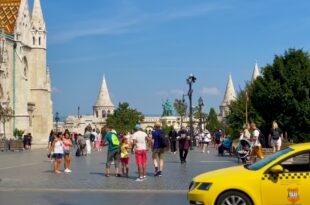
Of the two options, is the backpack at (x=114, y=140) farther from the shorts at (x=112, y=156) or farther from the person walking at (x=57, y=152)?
the person walking at (x=57, y=152)

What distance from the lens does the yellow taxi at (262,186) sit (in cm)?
953

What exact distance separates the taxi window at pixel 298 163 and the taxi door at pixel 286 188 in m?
0.33

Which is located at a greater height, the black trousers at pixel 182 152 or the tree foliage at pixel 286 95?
the tree foliage at pixel 286 95

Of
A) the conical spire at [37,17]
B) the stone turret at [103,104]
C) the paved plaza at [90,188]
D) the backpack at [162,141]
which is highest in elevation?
the conical spire at [37,17]

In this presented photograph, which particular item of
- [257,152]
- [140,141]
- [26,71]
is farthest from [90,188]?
[26,71]

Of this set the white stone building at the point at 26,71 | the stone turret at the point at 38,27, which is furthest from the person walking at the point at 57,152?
the stone turret at the point at 38,27

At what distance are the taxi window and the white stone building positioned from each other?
55441 millimetres

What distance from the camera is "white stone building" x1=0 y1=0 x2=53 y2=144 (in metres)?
66.6

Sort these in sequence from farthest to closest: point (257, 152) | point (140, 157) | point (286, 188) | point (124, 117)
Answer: point (124, 117), point (257, 152), point (140, 157), point (286, 188)

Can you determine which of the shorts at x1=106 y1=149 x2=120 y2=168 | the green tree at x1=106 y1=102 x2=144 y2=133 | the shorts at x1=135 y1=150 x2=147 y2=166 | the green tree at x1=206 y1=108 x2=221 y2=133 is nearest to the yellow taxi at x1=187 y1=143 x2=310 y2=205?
the shorts at x1=135 y1=150 x2=147 y2=166

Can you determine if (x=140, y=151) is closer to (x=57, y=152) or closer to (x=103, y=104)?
(x=57, y=152)

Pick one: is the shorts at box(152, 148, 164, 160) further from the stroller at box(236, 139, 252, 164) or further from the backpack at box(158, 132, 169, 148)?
the stroller at box(236, 139, 252, 164)

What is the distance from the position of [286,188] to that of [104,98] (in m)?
157

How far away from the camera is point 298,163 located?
1027 centimetres
